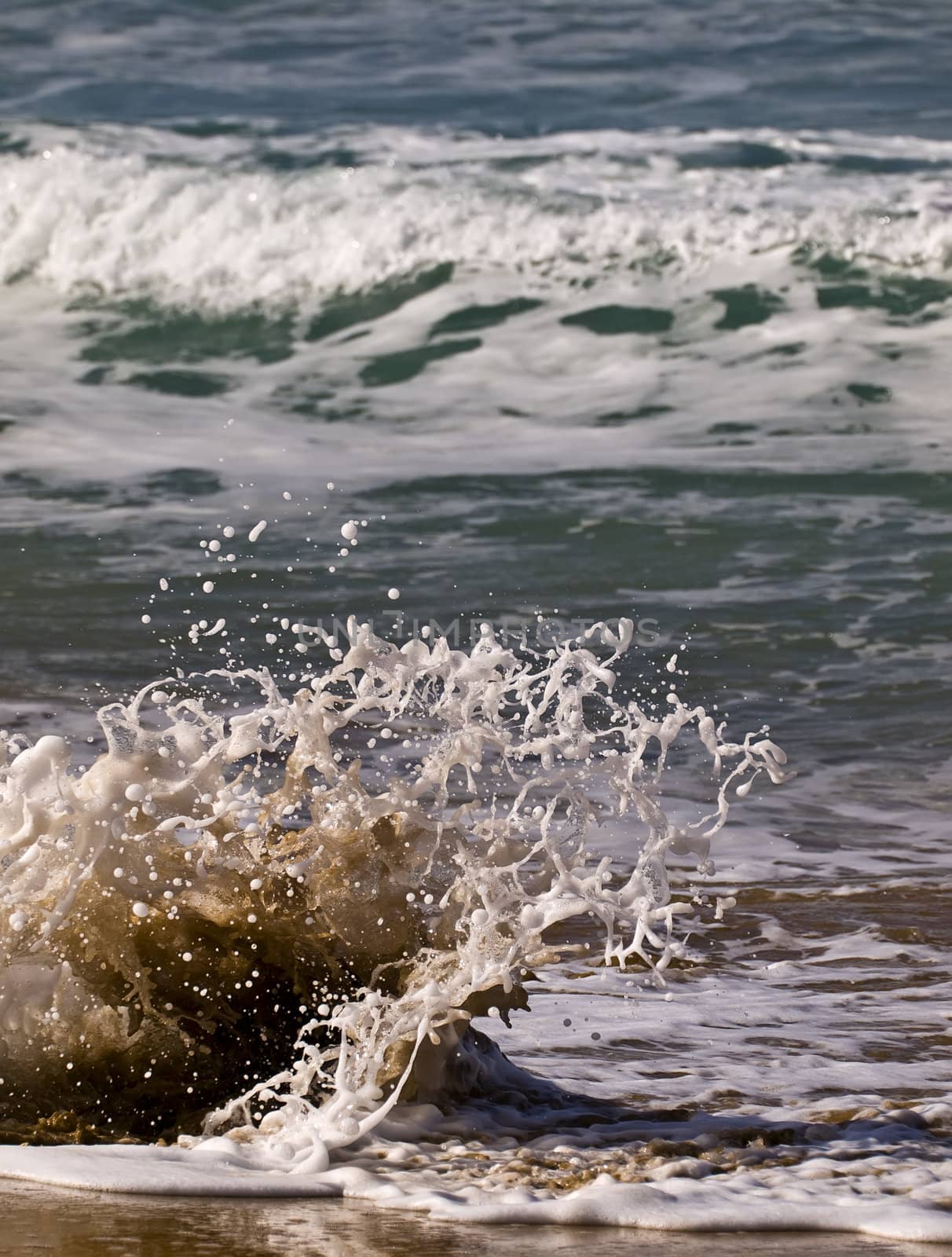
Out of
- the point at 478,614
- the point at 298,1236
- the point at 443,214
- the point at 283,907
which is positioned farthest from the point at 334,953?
the point at 443,214

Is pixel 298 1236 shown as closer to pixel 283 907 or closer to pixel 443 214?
pixel 283 907

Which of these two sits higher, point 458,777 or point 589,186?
point 589,186

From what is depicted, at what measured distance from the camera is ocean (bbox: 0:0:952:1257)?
2.98 m

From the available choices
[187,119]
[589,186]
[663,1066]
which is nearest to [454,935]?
[663,1066]

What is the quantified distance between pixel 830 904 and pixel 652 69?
46.5 feet

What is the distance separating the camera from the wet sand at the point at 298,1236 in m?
2.41

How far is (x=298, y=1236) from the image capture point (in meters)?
2.48

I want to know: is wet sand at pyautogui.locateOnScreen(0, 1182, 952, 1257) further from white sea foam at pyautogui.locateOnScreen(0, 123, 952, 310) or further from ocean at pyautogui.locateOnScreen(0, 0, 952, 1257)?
white sea foam at pyautogui.locateOnScreen(0, 123, 952, 310)

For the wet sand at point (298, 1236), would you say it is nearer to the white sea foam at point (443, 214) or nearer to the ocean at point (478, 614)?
the ocean at point (478, 614)

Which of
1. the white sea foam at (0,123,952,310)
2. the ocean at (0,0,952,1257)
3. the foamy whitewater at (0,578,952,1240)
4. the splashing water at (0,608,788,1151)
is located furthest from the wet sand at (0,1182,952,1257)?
the white sea foam at (0,123,952,310)

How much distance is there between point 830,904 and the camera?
4398mm

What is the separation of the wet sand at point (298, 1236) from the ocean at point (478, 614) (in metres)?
0.01

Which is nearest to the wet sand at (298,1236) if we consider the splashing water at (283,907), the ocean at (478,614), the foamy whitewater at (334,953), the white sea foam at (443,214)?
the ocean at (478,614)

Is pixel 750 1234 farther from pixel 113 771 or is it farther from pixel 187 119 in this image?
pixel 187 119
